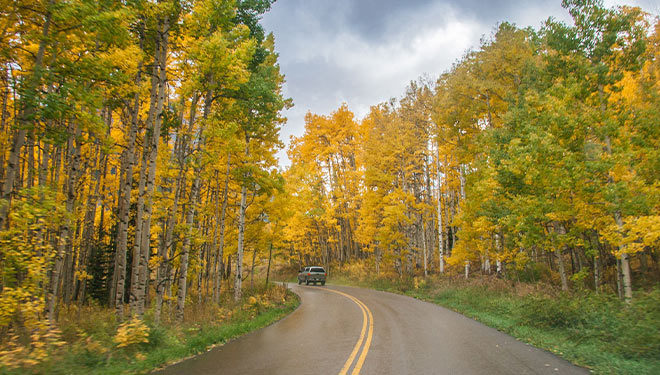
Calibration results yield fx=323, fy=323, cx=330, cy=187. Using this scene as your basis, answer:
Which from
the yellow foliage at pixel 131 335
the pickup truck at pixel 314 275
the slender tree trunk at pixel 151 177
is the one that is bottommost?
the pickup truck at pixel 314 275

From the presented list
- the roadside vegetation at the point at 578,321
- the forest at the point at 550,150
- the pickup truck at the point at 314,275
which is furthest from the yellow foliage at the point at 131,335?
the pickup truck at the point at 314,275

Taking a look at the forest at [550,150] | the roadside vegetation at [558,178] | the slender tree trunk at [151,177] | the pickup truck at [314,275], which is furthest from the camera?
the pickup truck at [314,275]

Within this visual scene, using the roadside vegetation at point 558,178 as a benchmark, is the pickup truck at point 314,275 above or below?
below

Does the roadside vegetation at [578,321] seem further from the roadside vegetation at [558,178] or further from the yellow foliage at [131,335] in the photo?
the yellow foliage at [131,335]

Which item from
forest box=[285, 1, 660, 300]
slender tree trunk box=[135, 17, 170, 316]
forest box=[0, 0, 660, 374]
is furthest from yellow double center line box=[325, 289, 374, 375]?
forest box=[285, 1, 660, 300]

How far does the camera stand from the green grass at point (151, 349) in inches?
224

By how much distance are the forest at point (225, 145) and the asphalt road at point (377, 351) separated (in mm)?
2716

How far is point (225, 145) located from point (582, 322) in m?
13.0

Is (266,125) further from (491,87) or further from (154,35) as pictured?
(491,87)

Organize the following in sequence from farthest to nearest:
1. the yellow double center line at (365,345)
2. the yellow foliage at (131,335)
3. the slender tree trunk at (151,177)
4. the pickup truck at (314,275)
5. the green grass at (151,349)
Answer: the pickup truck at (314,275) → the slender tree trunk at (151,177) → the yellow foliage at (131,335) → the yellow double center line at (365,345) → the green grass at (151,349)

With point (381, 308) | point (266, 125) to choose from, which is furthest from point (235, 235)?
point (381, 308)

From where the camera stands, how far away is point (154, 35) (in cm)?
970

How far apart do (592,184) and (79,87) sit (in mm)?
14856

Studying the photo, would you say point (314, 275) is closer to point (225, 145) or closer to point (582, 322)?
point (225, 145)
